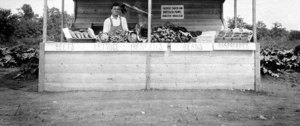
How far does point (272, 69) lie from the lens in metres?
11.6

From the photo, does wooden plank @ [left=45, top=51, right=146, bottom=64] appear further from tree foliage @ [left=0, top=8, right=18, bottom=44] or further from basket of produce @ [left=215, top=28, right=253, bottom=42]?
tree foliage @ [left=0, top=8, right=18, bottom=44]

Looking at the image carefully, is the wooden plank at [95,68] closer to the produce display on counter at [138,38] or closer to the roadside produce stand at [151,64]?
the roadside produce stand at [151,64]

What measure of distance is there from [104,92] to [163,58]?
1645mm

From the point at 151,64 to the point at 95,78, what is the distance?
1.41m

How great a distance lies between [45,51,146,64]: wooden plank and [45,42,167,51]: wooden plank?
10cm

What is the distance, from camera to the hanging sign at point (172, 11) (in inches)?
439

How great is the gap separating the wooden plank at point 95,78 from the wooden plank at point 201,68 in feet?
1.57

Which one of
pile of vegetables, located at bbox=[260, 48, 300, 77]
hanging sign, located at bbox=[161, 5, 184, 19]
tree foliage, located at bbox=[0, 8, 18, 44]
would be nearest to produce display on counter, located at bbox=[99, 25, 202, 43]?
hanging sign, located at bbox=[161, 5, 184, 19]

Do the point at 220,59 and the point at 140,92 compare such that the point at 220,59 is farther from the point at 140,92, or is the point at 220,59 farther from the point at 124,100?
the point at 124,100

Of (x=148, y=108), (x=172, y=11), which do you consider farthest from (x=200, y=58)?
(x=172, y=11)

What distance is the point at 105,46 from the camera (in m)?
7.50

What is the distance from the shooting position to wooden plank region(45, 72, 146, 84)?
24.6 ft

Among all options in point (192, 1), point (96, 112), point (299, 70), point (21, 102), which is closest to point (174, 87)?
point (96, 112)

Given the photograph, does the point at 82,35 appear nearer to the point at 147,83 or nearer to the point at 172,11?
the point at 147,83
